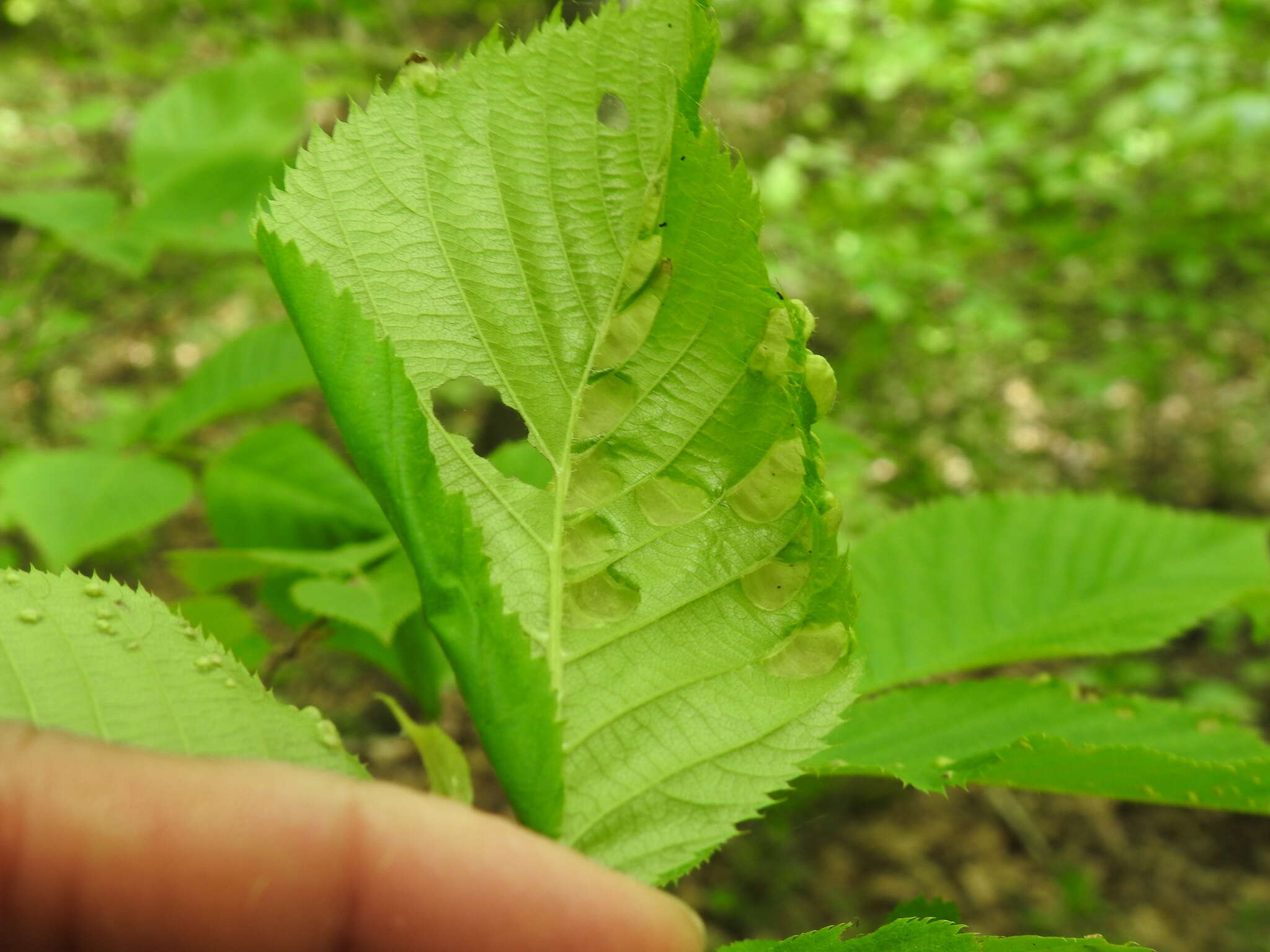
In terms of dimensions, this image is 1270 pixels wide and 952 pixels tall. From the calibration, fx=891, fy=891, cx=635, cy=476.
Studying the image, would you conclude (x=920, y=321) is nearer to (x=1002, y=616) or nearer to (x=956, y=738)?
(x=1002, y=616)

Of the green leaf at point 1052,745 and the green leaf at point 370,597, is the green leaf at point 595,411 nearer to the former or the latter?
the green leaf at point 1052,745

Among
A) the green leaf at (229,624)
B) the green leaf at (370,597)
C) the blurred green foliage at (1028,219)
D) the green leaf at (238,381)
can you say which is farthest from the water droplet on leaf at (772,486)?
the blurred green foliage at (1028,219)

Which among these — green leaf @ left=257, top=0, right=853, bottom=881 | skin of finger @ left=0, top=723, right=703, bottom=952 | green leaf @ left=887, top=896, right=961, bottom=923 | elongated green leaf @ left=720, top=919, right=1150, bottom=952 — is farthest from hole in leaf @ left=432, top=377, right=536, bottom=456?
green leaf @ left=887, top=896, right=961, bottom=923

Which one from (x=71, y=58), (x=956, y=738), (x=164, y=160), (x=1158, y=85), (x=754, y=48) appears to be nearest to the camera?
(x=956, y=738)

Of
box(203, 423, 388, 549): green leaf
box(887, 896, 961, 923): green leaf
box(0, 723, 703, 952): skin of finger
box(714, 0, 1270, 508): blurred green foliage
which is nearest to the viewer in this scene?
box(0, 723, 703, 952): skin of finger

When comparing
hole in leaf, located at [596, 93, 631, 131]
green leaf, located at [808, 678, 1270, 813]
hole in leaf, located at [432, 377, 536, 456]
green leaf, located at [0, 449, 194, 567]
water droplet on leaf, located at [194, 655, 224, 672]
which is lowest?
hole in leaf, located at [432, 377, 536, 456]

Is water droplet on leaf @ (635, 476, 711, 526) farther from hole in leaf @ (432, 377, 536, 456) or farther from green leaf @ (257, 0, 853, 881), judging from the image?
hole in leaf @ (432, 377, 536, 456)

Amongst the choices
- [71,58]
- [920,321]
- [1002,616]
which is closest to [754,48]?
[920,321]

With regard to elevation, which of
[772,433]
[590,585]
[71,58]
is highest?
[71,58]
